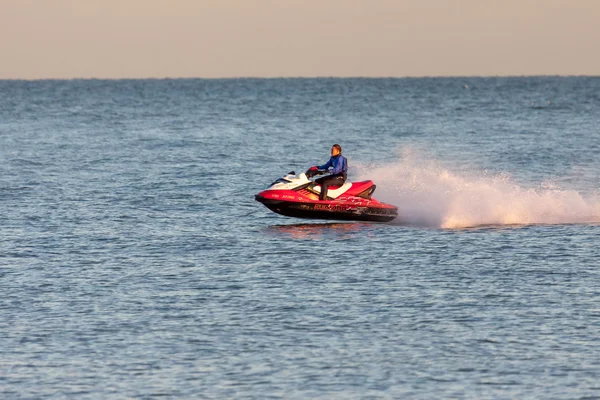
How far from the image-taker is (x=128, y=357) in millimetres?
14914

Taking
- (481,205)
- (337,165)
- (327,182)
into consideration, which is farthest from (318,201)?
(481,205)

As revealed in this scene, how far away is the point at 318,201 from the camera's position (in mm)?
25734

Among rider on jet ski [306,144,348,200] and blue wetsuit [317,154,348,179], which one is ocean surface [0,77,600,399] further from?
blue wetsuit [317,154,348,179]

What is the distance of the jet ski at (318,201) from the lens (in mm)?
25359

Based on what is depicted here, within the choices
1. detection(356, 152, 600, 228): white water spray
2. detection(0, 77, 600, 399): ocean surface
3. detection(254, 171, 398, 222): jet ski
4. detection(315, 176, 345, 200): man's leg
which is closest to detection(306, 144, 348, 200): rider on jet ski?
detection(315, 176, 345, 200): man's leg

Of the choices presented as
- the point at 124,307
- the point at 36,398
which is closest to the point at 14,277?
the point at 124,307

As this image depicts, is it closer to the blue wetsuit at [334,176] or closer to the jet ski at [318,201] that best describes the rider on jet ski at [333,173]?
the blue wetsuit at [334,176]

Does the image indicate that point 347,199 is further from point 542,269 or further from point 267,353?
point 267,353

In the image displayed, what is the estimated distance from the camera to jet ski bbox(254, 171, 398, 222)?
25.4m

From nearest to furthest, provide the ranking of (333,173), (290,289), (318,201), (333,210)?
(290,289)
(318,201)
(333,173)
(333,210)

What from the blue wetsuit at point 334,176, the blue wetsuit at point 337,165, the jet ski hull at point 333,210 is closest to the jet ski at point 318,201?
the jet ski hull at point 333,210

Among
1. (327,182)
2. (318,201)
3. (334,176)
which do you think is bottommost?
(318,201)

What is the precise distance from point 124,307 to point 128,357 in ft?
9.79

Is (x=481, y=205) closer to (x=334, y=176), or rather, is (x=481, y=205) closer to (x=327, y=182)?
(x=334, y=176)
